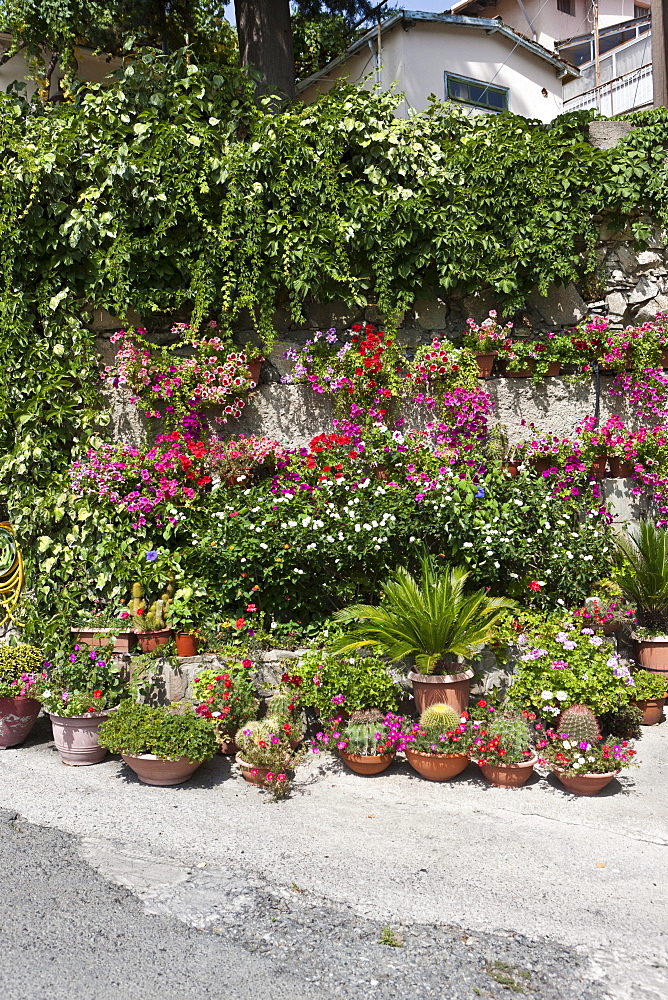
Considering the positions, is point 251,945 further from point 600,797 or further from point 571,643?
point 571,643

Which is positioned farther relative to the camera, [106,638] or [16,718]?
[106,638]

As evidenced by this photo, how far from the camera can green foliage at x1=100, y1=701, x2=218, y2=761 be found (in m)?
3.95

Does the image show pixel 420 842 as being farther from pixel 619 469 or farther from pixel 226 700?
pixel 619 469

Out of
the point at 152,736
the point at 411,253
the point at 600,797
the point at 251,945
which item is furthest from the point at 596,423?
the point at 251,945

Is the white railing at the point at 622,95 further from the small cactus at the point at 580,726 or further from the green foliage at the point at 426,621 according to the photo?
the small cactus at the point at 580,726

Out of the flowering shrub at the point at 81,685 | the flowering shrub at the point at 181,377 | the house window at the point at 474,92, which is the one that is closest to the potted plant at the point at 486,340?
the flowering shrub at the point at 181,377

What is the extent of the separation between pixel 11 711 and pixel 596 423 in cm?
454

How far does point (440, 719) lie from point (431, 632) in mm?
493

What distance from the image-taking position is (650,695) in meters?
4.55

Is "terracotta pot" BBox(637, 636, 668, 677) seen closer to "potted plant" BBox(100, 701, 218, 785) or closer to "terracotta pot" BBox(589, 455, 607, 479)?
"terracotta pot" BBox(589, 455, 607, 479)

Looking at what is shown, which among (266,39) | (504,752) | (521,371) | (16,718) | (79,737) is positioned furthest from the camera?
(266,39)

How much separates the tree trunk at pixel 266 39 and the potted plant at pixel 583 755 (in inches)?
223

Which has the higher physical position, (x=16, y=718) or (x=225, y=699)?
(x=225, y=699)

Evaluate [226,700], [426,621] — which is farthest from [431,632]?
[226,700]
